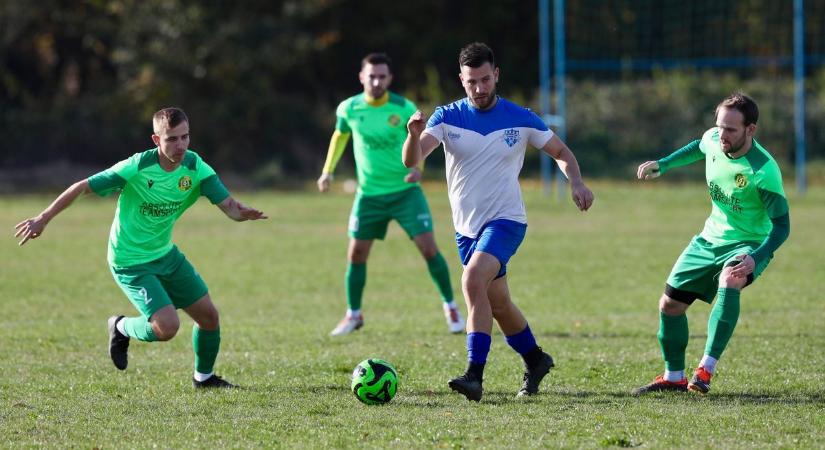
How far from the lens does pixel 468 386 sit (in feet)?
22.7

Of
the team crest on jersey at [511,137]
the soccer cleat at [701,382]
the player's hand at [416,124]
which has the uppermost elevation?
the player's hand at [416,124]

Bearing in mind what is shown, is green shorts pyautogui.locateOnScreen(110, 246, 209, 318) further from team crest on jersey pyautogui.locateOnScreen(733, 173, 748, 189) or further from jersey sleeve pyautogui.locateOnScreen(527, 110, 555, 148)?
team crest on jersey pyautogui.locateOnScreen(733, 173, 748, 189)

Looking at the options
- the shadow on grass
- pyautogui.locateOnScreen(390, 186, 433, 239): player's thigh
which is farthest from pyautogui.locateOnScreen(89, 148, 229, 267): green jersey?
pyautogui.locateOnScreen(390, 186, 433, 239): player's thigh

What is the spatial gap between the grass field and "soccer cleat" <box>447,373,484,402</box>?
8 cm

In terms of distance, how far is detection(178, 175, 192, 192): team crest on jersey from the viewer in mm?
7609

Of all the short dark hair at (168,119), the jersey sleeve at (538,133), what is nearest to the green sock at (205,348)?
the short dark hair at (168,119)

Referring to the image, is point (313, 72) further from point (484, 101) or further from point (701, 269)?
point (701, 269)

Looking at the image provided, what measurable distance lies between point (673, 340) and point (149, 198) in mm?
3394

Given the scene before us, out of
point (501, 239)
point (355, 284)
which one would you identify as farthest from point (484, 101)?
point (355, 284)

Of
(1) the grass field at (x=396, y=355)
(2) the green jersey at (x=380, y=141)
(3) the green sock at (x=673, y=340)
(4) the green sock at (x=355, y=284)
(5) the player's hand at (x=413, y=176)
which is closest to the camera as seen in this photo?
(1) the grass field at (x=396, y=355)

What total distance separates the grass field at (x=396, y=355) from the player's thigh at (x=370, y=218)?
818mm

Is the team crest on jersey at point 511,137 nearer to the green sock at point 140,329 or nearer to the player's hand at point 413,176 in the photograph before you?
the green sock at point 140,329

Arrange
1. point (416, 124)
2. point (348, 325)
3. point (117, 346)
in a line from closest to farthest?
point (416, 124) < point (117, 346) < point (348, 325)

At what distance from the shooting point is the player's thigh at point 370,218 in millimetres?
10688
